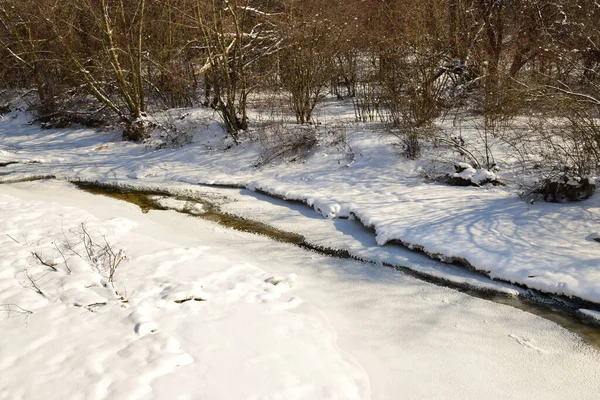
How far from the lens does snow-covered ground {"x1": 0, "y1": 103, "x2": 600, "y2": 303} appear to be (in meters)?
5.49

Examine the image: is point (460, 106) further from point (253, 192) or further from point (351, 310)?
point (351, 310)

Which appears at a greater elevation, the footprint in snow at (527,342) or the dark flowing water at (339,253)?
the dark flowing water at (339,253)

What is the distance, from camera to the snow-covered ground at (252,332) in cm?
369

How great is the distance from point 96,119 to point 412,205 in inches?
442

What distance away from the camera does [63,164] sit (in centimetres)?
1192

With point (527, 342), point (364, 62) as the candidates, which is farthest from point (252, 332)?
point (364, 62)


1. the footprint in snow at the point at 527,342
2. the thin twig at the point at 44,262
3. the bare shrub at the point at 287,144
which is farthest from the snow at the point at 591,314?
the bare shrub at the point at 287,144

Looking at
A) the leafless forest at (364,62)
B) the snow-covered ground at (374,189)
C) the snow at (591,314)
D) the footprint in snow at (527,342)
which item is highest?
the leafless forest at (364,62)

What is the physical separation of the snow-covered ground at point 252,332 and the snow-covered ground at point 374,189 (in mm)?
769

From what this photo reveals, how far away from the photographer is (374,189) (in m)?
8.40

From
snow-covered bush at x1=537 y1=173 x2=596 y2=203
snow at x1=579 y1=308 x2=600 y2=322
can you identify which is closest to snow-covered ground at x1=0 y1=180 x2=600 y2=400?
snow at x1=579 y1=308 x2=600 y2=322

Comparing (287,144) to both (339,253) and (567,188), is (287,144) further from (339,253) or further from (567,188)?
(567,188)

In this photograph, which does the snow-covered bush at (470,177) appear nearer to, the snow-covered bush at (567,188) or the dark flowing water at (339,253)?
the snow-covered bush at (567,188)

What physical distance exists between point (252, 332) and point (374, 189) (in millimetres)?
4593
